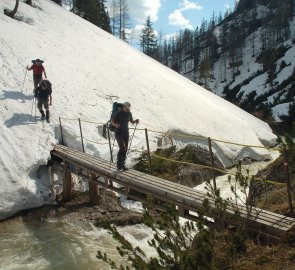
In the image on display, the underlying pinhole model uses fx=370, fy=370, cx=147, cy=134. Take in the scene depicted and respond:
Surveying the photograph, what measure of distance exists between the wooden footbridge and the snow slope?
1.03 metres

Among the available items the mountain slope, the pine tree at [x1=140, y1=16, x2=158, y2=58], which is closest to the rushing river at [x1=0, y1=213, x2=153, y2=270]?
the mountain slope

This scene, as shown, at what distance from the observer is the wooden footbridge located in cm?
599

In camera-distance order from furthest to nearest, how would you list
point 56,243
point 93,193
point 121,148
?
point 93,193, point 121,148, point 56,243

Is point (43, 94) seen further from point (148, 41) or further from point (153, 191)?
point (148, 41)

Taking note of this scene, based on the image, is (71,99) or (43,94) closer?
(43,94)

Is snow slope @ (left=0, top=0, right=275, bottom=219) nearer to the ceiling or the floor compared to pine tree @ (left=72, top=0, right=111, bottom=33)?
nearer to the floor

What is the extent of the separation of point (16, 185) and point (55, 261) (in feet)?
13.2

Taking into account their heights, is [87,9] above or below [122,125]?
above

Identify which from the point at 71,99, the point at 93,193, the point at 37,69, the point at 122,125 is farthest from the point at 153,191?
the point at 71,99

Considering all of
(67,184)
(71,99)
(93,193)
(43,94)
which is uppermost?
(43,94)

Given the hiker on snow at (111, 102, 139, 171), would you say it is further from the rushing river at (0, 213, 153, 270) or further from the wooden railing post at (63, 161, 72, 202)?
the wooden railing post at (63, 161, 72, 202)

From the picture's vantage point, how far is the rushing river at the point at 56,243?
9102 mm

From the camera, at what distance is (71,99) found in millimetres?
18938

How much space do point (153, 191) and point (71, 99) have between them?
1114 centimetres
